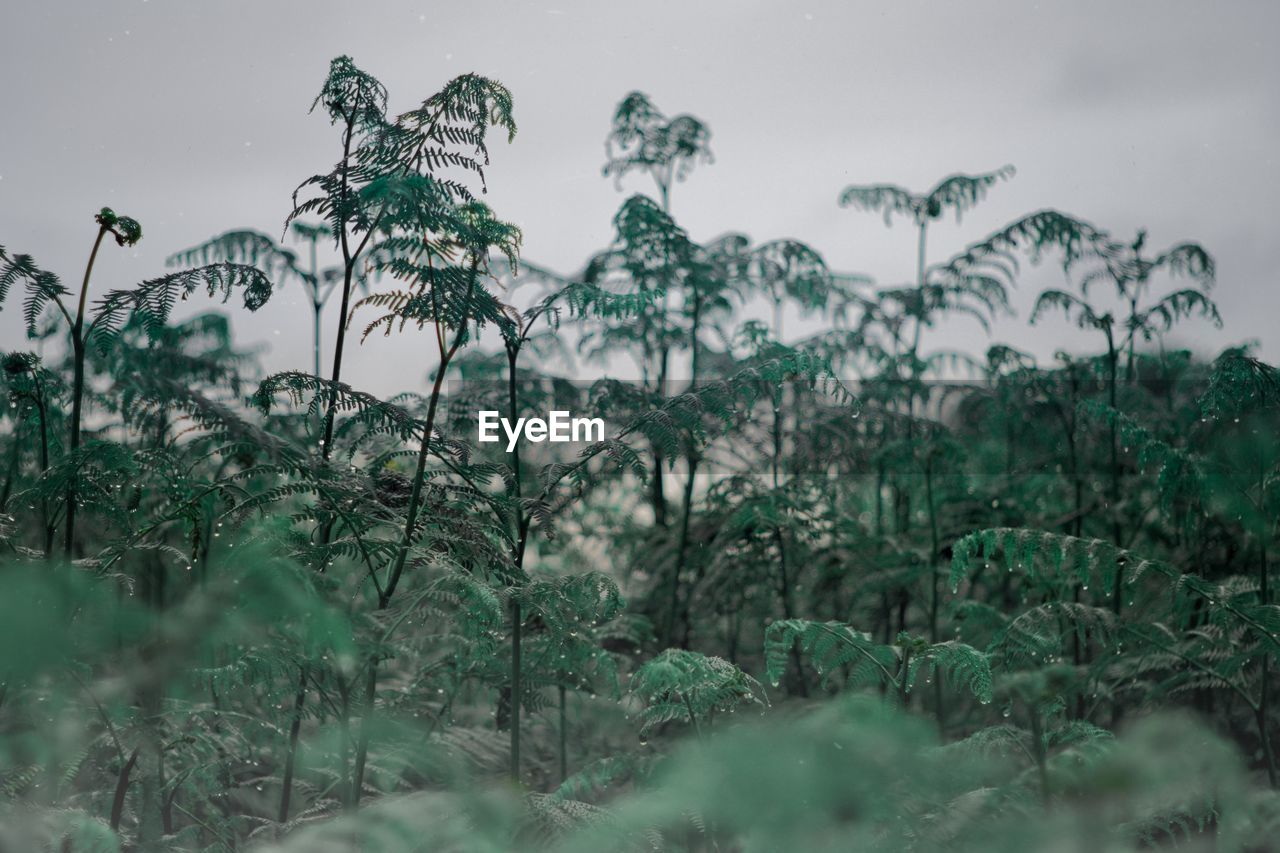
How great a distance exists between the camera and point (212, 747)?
8.37ft

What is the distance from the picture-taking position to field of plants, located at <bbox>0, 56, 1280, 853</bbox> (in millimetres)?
2223

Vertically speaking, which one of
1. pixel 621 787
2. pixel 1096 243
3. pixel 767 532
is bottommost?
pixel 621 787

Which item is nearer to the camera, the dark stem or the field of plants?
the field of plants

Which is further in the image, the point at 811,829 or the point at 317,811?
the point at 317,811

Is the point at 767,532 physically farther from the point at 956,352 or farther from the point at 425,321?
the point at 425,321

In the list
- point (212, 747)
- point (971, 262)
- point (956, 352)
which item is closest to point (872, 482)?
point (956, 352)

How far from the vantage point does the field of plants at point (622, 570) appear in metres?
2.22

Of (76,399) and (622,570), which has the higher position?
(76,399)

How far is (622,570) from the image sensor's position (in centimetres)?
557

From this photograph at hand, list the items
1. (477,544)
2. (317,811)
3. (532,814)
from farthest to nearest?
(317,811)
(477,544)
(532,814)

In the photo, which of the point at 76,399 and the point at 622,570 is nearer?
the point at 76,399

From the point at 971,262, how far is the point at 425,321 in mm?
2668

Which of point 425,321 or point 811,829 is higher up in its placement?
point 425,321

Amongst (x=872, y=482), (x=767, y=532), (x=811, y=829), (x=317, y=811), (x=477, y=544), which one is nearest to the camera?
(x=811, y=829)
